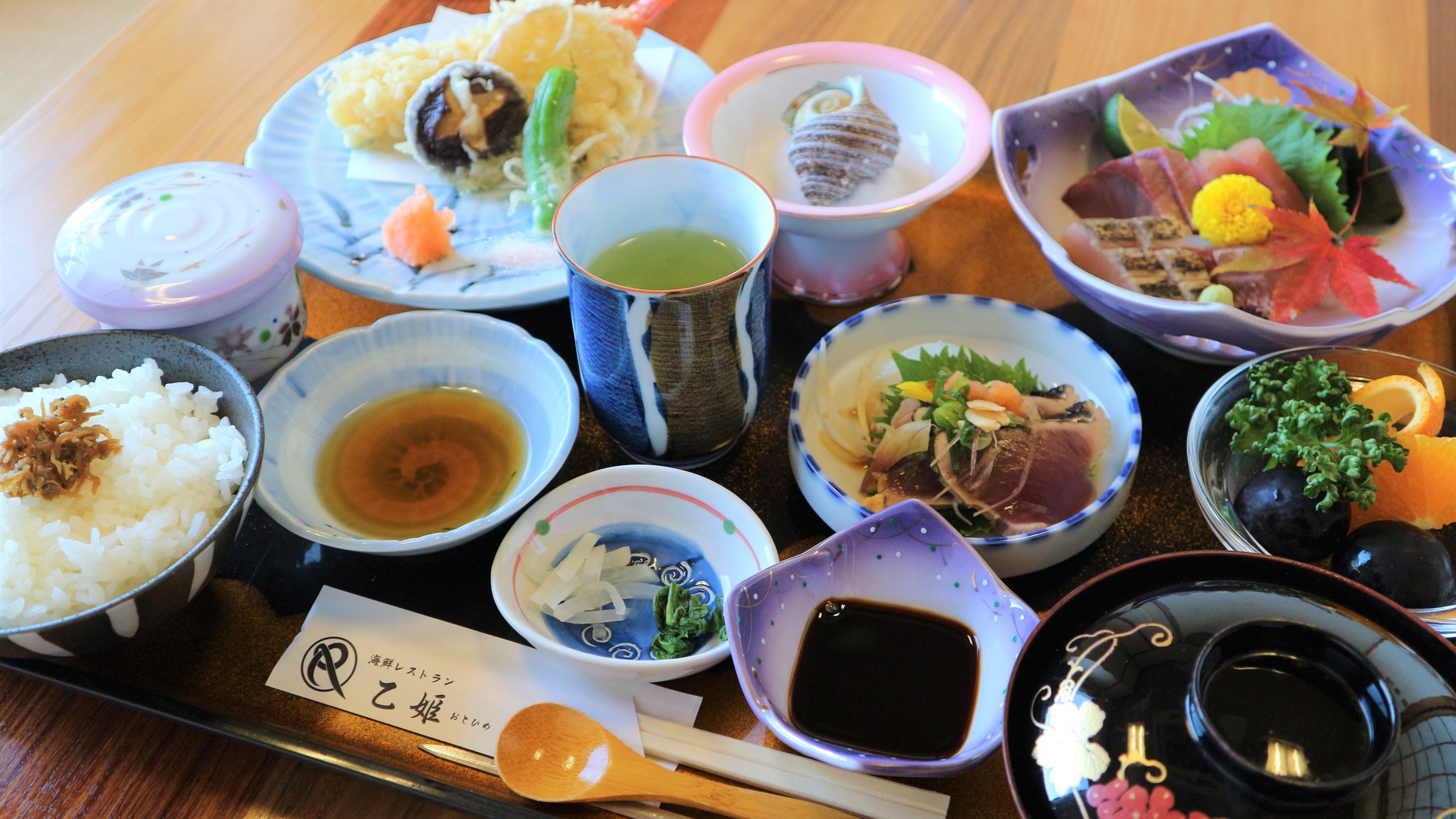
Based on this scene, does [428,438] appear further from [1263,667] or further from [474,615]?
[1263,667]

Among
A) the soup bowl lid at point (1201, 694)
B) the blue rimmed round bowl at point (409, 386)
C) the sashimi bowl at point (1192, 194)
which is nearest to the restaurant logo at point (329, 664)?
the blue rimmed round bowl at point (409, 386)

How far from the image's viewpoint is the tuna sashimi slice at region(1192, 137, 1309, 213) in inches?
63.7

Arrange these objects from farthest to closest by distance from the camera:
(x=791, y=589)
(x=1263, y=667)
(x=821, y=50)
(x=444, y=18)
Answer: (x=444, y=18) < (x=821, y=50) < (x=791, y=589) < (x=1263, y=667)

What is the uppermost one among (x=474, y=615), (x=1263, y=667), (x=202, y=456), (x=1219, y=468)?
(x=1263, y=667)

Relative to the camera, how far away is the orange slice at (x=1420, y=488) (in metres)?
1.15

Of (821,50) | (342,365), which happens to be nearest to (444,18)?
(821,50)

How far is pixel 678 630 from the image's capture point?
3.65 ft

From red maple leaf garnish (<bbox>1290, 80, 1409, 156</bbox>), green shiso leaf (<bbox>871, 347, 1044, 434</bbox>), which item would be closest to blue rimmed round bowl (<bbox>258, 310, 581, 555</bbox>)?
green shiso leaf (<bbox>871, 347, 1044, 434</bbox>)

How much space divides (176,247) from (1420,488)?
1.67 metres

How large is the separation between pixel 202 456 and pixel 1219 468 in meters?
1.31

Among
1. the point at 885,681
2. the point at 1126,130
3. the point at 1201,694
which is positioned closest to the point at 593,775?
the point at 885,681

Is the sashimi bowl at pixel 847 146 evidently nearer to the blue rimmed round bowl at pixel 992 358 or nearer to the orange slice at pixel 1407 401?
the blue rimmed round bowl at pixel 992 358

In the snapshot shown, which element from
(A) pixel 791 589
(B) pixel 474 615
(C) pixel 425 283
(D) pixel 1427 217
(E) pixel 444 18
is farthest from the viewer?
(E) pixel 444 18

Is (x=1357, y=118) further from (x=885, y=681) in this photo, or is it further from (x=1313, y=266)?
(x=885, y=681)
